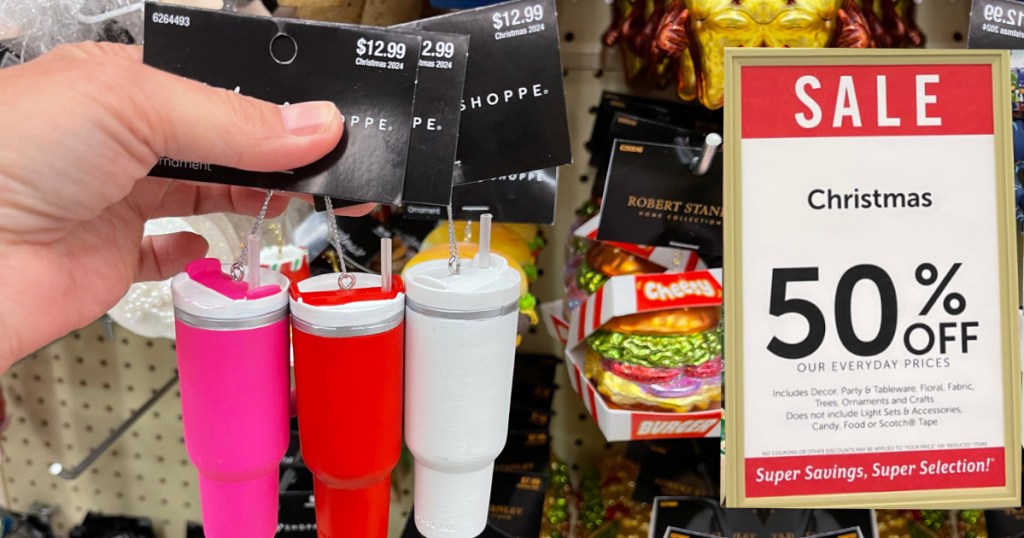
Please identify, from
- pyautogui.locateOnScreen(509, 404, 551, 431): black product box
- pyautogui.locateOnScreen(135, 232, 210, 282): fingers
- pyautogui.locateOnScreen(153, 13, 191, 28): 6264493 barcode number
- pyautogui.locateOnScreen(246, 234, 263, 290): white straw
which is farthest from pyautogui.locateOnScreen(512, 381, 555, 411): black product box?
pyautogui.locateOnScreen(153, 13, 191, 28): 6264493 barcode number

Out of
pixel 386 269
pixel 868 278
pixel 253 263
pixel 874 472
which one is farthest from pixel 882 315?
pixel 253 263

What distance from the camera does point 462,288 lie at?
Result: 67cm

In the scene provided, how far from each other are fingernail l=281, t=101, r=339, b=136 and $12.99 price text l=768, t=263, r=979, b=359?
38 cm

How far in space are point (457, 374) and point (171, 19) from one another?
36 centimetres

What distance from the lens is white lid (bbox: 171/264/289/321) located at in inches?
25.5

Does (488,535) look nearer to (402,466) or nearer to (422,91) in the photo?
(402,466)

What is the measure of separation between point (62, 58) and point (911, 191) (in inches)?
26.9

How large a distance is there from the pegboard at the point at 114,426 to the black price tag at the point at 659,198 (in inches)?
11.0

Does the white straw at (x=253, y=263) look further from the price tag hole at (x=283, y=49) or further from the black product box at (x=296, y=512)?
the black product box at (x=296, y=512)

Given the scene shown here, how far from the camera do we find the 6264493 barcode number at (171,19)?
62cm

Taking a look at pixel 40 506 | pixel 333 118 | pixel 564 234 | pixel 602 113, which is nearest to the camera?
pixel 333 118

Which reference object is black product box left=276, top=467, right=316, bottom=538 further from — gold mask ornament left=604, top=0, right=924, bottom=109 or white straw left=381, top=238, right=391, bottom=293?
gold mask ornament left=604, top=0, right=924, bottom=109

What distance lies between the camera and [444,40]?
2.09 ft

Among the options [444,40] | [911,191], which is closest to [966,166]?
[911,191]
